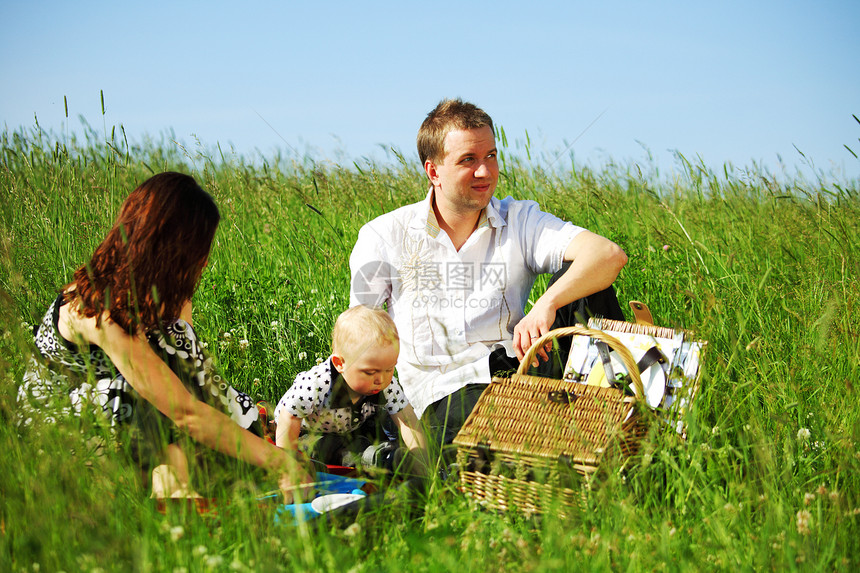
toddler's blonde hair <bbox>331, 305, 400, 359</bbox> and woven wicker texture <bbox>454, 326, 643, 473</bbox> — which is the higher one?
toddler's blonde hair <bbox>331, 305, 400, 359</bbox>

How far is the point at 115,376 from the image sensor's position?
7.86ft

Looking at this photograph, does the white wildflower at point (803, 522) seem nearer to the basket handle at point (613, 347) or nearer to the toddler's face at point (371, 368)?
the basket handle at point (613, 347)

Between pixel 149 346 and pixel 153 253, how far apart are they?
1.02 feet

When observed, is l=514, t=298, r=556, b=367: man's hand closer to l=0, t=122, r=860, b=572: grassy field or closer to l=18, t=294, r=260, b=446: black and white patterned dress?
l=0, t=122, r=860, b=572: grassy field

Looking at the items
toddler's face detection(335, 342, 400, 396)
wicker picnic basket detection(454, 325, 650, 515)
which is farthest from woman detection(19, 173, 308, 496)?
wicker picnic basket detection(454, 325, 650, 515)

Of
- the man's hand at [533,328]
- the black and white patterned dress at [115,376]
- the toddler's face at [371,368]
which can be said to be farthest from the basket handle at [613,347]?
the black and white patterned dress at [115,376]

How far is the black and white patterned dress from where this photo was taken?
226 cm

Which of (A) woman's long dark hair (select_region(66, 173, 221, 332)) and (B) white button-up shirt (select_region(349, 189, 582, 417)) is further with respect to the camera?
(B) white button-up shirt (select_region(349, 189, 582, 417))

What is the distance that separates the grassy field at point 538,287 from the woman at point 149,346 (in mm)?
154

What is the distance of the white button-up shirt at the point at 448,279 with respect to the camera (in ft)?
10.7

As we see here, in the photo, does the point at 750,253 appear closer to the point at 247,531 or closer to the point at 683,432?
the point at 683,432

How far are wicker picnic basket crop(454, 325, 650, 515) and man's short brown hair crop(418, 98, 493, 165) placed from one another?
1230 millimetres

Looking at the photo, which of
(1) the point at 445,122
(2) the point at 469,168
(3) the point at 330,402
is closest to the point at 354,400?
(3) the point at 330,402

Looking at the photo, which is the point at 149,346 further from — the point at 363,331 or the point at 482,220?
the point at 482,220
